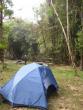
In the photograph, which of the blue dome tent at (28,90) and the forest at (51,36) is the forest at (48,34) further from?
the blue dome tent at (28,90)

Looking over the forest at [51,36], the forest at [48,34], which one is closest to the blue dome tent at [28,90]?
the forest at [51,36]

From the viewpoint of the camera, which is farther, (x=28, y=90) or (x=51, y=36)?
(x=51, y=36)

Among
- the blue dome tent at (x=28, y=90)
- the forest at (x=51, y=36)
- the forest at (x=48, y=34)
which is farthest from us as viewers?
the forest at (x=48, y=34)

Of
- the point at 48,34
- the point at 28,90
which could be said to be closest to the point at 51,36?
the point at 48,34

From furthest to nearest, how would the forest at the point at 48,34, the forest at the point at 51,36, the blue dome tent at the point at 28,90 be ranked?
the forest at the point at 48,34 → the forest at the point at 51,36 → the blue dome tent at the point at 28,90

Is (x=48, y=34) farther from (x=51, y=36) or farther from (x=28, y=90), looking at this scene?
(x=28, y=90)

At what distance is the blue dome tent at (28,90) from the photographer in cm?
902

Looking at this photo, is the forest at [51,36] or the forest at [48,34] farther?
the forest at [48,34]

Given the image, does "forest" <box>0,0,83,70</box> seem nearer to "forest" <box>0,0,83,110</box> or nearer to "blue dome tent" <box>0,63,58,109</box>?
"forest" <box>0,0,83,110</box>

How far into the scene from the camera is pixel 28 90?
9344mm

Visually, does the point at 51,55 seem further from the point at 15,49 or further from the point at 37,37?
the point at 15,49

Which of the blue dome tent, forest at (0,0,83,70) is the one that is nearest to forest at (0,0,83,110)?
forest at (0,0,83,70)

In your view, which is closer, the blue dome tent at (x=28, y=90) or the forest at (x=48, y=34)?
the blue dome tent at (x=28, y=90)

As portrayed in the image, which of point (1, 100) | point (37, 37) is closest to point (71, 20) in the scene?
point (37, 37)
